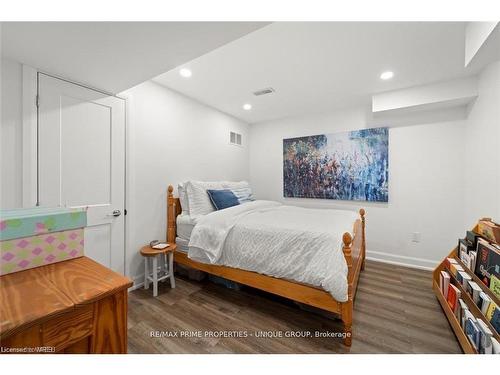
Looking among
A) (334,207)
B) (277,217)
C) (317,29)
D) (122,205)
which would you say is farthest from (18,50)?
(334,207)

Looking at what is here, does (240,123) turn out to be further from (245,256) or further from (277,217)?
(245,256)

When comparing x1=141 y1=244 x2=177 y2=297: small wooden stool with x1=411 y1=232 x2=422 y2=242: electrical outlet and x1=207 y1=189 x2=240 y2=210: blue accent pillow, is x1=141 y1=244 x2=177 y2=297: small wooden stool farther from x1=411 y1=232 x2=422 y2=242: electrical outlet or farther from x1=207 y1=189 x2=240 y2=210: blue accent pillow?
x1=411 y1=232 x2=422 y2=242: electrical outlet

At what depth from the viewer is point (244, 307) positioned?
2012 millimetres

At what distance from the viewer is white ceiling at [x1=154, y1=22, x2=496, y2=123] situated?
1698 mm

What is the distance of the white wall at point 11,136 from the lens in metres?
1.47

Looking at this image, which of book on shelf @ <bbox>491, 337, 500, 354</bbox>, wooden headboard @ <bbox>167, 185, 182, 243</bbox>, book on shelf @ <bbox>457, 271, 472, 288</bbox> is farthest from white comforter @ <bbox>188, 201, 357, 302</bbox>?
book on shelf @ <bbox>457, 271, 472, 288</bbox>

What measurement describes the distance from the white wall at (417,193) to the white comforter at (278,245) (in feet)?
3.60

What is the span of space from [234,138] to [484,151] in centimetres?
336

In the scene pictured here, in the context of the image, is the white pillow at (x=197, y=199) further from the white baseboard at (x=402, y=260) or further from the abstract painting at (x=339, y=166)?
the white baseboard at (x=402, y=260)

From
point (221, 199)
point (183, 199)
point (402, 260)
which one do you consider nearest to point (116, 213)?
point (183, 199)

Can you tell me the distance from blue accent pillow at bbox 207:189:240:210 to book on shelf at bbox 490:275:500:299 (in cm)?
244

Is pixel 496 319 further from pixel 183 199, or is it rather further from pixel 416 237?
pixel 183 199

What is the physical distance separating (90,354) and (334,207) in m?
3.47
